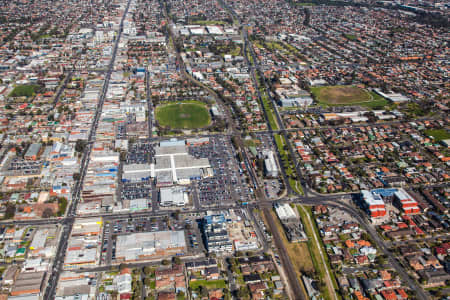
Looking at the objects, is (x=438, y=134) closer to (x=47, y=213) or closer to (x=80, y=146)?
(x=80, y=146)

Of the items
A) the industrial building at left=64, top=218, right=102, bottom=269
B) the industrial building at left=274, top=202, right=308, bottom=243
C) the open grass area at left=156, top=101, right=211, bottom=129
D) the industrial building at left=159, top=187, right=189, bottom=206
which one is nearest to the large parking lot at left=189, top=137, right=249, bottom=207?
the industrial building at left=159, top=187, right=189, bottom=206

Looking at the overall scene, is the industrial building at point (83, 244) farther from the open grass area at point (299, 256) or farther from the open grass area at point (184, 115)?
the open grass area at point (184, 115)

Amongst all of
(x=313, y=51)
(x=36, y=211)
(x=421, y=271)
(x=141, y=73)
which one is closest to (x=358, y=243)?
(x=421, y=271)

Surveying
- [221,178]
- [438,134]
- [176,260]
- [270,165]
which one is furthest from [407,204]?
[176,260]

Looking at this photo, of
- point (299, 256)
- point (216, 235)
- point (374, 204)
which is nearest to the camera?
point (299, 256)

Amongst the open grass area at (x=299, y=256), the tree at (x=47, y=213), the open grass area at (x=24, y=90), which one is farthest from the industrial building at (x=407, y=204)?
the open grass area at (x=24, y=90)

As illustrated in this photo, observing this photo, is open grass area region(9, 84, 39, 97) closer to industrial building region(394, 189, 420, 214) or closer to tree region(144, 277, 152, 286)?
tree region(144, 277, 152, 286)
